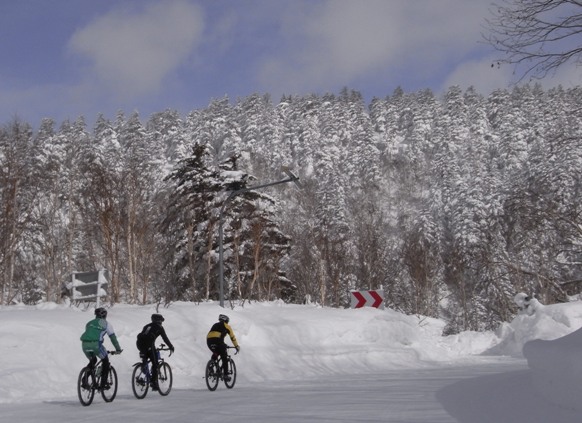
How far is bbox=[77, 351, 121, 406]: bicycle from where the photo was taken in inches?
495

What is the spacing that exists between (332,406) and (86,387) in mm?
4816

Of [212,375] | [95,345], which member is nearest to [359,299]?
[212,375]

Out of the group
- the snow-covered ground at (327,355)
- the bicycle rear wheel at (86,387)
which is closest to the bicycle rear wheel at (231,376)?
the snow-covered ground at (327,355)

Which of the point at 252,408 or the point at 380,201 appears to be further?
the point at 380,201

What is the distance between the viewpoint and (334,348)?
989 inches

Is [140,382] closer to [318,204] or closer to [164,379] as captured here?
[164,379]

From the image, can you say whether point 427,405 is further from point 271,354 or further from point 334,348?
point 334,348

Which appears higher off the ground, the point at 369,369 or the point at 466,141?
the point at 466,141

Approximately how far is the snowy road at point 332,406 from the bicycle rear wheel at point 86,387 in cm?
24

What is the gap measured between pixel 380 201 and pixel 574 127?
113587 mm

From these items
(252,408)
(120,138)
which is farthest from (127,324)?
(120,138)

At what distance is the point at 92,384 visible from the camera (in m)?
12.8

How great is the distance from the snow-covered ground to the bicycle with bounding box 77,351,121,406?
231 mm

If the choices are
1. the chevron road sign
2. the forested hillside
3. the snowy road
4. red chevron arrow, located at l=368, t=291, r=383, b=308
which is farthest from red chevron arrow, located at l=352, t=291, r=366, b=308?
the snowy road
